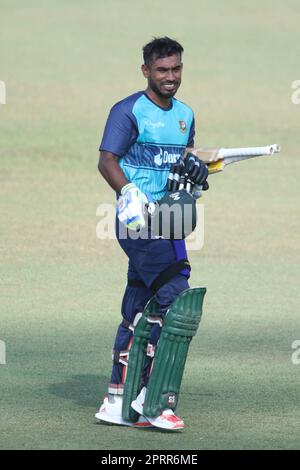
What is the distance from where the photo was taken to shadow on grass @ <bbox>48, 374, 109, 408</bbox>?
300 inches

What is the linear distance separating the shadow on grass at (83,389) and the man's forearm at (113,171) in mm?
1315

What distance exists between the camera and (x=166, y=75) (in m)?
6.99

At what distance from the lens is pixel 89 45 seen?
1053 inches

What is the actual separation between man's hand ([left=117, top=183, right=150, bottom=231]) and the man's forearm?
9cm

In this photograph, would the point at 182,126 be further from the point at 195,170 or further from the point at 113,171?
the point at 113,171

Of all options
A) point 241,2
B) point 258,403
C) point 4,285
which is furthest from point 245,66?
point 258,403

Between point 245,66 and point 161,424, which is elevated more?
point 245,66

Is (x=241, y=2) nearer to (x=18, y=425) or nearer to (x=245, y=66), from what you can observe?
(x=245, y=66)

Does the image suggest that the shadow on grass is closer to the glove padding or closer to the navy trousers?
the navy trousers

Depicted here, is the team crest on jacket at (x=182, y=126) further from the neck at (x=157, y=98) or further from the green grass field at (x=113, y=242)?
the green grass field at (x=113, y=242)

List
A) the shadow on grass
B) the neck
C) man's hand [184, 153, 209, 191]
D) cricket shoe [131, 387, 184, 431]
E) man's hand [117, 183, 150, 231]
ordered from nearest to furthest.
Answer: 1. man's hand [117, 183, 150, 231]
2. cricket shoe [131, 387, 184, 431]
3. man's hand [184, 153, 209, 191]
4. the neck
5. the shadow on grass

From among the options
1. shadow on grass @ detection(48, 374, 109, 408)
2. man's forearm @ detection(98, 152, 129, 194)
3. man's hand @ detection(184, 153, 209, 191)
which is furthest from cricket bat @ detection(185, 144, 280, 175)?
shadow on grass @ detection(48, 374, 109, 408)

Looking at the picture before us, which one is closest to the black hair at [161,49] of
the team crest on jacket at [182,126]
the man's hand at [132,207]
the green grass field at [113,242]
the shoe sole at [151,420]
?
the team crest on jacket at [182,126]
